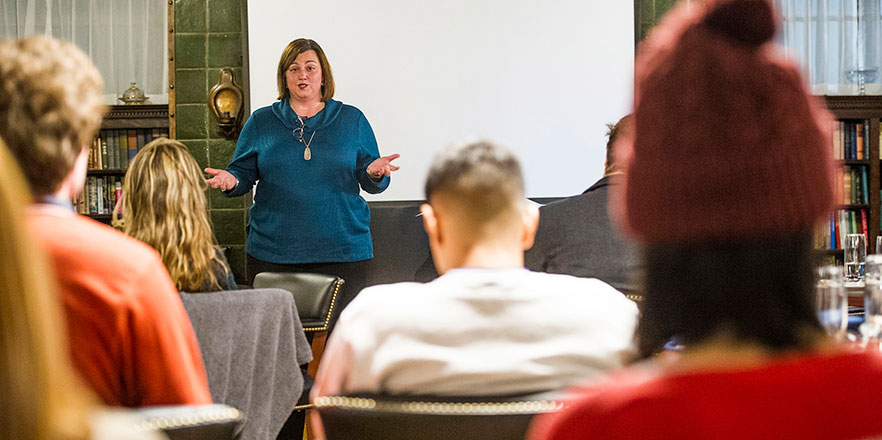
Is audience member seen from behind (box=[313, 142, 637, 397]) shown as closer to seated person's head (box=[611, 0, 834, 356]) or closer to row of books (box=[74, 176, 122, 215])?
seated person's head (box=[611, 0, 834, 356])

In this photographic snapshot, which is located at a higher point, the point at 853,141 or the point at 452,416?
the point at 853,141

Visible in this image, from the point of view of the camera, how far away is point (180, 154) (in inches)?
89.2

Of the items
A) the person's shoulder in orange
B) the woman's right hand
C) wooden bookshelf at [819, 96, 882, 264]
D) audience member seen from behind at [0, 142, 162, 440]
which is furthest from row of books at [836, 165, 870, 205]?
audience member seen from behind at [0, 142, 162, 440]

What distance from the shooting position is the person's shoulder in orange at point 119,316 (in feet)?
3.90

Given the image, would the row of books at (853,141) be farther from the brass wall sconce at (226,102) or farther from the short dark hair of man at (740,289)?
the short dark hair of man at (740,289)

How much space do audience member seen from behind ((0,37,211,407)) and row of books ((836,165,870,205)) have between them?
5073mm

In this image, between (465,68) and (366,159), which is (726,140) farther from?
(465,68)

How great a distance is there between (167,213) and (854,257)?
2.84m

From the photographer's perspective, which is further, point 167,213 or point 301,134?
point 301,134

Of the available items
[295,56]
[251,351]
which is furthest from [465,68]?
[251,351]

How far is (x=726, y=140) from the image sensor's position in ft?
2.20

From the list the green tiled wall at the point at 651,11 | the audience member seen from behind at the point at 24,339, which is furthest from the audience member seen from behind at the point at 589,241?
the green tiled wall at the point at 651,11

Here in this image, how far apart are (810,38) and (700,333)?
5576 mm

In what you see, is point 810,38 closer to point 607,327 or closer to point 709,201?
point 607,327
